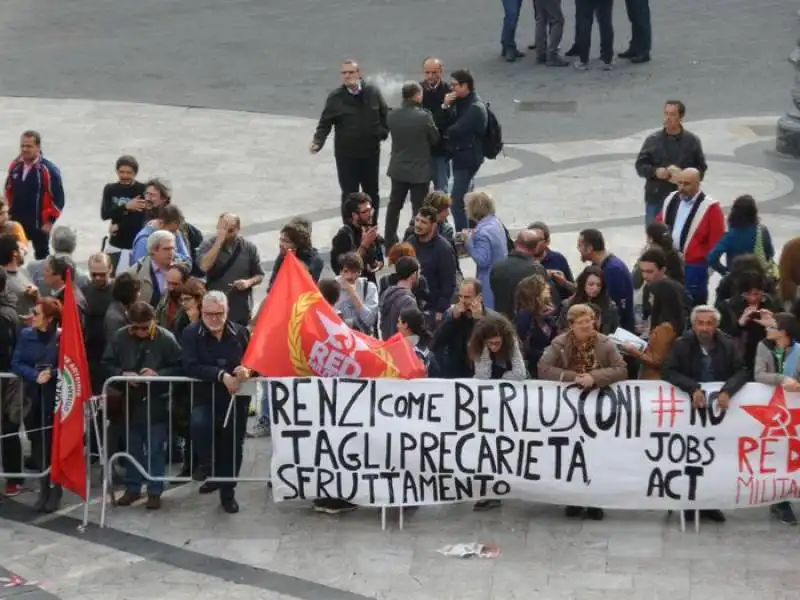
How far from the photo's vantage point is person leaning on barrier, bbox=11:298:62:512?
12.7 metres

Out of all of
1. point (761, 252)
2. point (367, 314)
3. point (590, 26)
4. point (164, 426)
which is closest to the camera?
point (164, 426)

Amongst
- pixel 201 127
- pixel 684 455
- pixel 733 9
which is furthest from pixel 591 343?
pixel 733 9

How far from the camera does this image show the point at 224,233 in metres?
14.7

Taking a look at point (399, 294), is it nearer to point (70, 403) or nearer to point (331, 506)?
point (331, 506)

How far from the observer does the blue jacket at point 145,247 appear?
48.6 ft

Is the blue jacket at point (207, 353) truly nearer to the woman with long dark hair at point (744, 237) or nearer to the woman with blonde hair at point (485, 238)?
the woman with blonde hair at point (485, 238)

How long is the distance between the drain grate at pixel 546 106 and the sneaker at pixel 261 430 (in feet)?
35.5

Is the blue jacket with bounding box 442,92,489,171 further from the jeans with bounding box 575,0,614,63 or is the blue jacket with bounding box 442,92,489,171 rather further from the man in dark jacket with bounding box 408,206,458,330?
the jeans with bounding box 575,0,614,63

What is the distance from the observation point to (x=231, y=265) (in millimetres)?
14820

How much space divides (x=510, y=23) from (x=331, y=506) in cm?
1439

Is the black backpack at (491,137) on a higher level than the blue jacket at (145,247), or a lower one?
higher

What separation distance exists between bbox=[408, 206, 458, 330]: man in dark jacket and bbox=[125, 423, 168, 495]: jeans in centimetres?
273

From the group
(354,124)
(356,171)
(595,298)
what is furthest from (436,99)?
(595,298)

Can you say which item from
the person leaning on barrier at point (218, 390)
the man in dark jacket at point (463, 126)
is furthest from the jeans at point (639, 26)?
the person leaning on barrier at point (218, 390)
